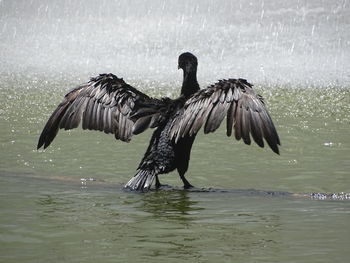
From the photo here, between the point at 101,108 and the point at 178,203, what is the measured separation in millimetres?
1576

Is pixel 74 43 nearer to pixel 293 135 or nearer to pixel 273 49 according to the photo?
pixel 273 49

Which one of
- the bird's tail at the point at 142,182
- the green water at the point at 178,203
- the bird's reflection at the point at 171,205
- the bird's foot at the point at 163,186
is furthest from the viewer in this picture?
the bird's foot at the point at 163,186

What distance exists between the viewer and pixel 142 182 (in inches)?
329

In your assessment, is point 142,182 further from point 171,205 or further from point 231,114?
point 231,114

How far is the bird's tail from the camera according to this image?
27.3 ft

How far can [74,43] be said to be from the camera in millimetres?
29672

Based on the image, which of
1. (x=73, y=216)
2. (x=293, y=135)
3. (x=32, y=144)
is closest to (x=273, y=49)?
(x=293, y=135)

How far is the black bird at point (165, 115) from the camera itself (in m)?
7.70

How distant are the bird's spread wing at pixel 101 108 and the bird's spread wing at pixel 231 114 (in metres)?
0.81

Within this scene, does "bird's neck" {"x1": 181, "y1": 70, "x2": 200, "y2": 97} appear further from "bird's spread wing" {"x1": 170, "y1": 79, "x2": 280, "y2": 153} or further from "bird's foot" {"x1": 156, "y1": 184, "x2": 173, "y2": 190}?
"bird's foot" {"x1": 156, "y1": 184, "x2": 173, "y2": 190}

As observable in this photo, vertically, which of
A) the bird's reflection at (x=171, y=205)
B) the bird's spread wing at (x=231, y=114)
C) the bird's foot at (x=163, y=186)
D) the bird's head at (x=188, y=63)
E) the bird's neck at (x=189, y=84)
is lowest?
the bird's reflection at (x=171, y=205)

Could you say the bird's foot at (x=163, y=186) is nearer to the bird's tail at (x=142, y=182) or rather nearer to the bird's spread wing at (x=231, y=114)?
the bird's tail at (x=142, y=182)

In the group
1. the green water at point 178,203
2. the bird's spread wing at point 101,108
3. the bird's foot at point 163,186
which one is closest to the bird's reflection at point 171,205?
the green water at point 178,203

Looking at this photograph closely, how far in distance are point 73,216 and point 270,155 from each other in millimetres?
4725
